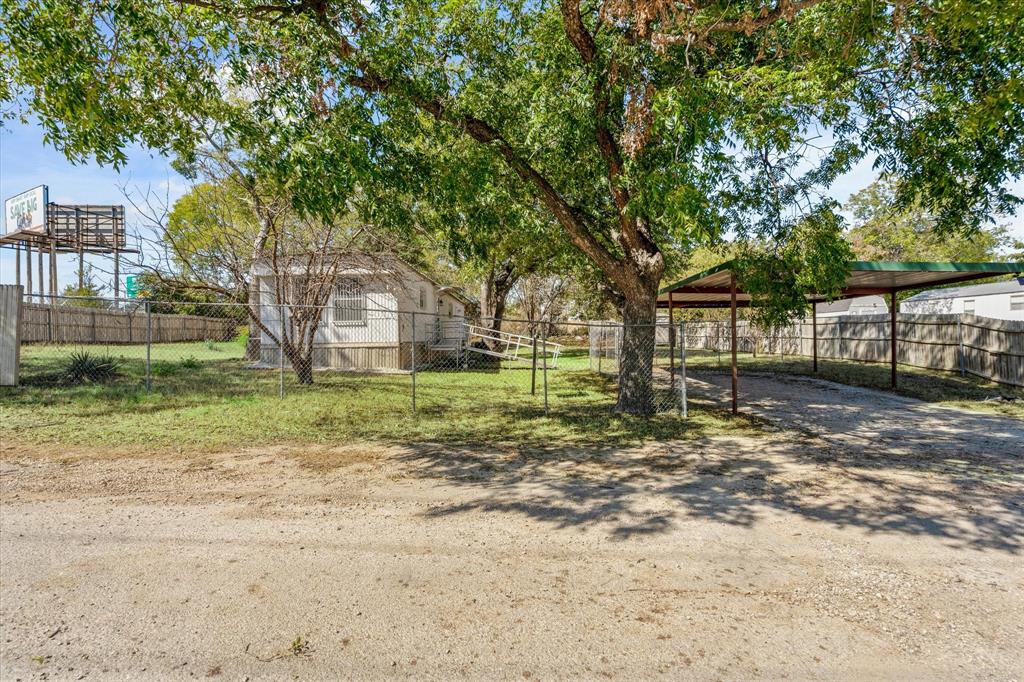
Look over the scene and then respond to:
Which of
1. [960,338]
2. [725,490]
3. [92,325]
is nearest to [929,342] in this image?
[960,338]

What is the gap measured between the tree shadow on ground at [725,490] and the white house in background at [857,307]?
29.0 m

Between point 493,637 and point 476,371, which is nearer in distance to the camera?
point 493,637

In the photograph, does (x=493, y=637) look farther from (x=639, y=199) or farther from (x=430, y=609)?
(x=639, y=199)

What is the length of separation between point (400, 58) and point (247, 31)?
2294 mm

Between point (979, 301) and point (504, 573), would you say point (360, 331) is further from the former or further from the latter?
point (979, 301)

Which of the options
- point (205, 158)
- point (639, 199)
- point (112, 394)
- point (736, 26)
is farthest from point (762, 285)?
point (112, 394)

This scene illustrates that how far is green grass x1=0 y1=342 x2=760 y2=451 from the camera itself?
7.29 metres

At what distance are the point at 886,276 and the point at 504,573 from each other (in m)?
11.7

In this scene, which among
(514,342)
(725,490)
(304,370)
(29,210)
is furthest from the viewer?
(29,210)

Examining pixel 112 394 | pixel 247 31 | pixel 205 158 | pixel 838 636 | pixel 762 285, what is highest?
pixel 247 31

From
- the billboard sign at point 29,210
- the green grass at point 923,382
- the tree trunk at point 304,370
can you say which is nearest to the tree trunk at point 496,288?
the green grass at point 923,382

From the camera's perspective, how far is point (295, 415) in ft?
28.5

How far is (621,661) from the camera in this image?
2523 millimetres

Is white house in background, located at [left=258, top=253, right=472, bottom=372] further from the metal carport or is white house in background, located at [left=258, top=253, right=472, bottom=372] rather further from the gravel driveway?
the gravel driveway
